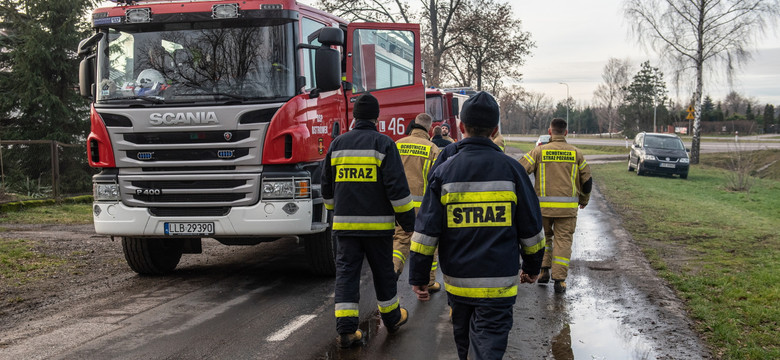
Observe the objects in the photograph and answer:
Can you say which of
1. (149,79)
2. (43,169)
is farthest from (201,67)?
(43,169)

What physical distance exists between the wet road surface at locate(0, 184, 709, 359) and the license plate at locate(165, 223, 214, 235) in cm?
67

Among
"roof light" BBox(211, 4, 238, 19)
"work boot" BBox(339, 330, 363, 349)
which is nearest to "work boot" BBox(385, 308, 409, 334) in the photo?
"work boot" BBox(339, 330, 363, 349)

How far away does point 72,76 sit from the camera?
17.5 metres

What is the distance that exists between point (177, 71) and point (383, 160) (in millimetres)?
2923

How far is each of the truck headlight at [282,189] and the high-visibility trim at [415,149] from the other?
1120 mm

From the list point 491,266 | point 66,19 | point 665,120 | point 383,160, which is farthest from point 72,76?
point 665,120

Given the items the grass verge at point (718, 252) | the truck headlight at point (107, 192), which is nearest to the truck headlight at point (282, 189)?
the truck headlight at point (107, 192)

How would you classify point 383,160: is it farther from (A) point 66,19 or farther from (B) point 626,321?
(A) point 66,19

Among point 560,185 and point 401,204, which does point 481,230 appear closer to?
point 401,204

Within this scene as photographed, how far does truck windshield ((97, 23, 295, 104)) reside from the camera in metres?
6.42

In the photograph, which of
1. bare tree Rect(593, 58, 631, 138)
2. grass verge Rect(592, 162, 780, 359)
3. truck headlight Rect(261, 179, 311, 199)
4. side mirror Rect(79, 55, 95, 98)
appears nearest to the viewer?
grass verge Rect(592, 162, 780, 359)

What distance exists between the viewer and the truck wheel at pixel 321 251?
698 cm

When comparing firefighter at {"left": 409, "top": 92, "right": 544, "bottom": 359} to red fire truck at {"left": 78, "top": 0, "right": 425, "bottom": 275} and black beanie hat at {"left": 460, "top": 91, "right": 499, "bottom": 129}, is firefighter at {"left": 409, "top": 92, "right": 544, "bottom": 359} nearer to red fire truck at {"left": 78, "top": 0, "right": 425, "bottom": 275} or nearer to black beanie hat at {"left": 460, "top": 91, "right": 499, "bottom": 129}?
black beanie hat at {"left": 460, "top": 91, "right": 499, "bottom": 129}

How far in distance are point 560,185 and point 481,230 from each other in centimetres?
365
